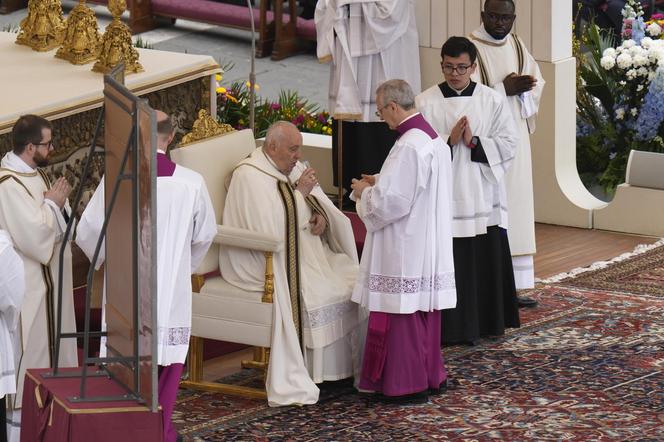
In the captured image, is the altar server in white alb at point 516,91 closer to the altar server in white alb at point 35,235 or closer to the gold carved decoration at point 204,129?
the gold carved decoration at point 204,129

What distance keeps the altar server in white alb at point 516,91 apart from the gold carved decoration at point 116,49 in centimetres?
185

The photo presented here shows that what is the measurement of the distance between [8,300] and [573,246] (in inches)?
209

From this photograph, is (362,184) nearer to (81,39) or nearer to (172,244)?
(172,244)

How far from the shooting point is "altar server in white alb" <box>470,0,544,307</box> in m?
8.76

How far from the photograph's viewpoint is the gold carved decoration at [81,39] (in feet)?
29.8

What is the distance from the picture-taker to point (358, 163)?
36.4 feet

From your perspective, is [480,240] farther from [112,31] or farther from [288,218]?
[112,31]

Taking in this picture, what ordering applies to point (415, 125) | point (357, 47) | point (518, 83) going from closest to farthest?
point (415, 125) → point (518, 83) → point (357, 47)

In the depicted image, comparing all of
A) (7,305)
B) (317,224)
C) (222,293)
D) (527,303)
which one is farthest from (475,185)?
(7,305)

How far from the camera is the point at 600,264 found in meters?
9.97

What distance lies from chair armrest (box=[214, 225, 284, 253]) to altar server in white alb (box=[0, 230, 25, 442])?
1.50m

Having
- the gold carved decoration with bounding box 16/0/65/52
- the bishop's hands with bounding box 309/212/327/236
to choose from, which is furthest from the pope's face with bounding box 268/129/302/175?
the gold carved decoration with bounding box 16/0/65/52

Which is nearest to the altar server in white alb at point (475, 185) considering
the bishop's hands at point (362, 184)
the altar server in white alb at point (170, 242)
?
the bishop's hands at point (362, 184)

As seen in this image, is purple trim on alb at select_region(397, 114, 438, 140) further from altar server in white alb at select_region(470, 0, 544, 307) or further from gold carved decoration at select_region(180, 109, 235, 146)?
altar server in white alb at select_region(470, 0, 544, 307)
